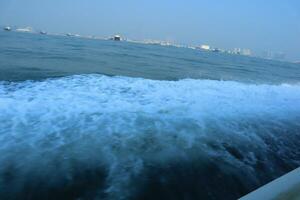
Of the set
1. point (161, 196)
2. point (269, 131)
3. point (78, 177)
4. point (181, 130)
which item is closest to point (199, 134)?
point (181, 130)

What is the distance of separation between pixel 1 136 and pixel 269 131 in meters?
6.27

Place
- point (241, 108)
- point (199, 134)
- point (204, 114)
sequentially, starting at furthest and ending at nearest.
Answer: point (241, 108)
point (204, 114)
point (199, 134)

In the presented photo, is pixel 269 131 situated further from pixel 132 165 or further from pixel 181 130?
pixel 132 165

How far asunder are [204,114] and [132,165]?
3.70 meters

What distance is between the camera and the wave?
363 centimetres

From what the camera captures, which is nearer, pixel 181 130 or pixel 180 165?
pixel 180 165

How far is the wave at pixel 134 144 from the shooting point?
11.9 ft

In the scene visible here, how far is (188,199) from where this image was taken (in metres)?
3.48

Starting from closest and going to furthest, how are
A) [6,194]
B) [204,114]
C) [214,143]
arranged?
1. [6,194]
2. [214,143]
3. [204,114]

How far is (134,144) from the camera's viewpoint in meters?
4.97

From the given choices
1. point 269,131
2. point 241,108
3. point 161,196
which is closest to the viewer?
point 161,196

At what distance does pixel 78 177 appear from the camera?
3717mm

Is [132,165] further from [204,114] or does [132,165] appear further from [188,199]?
[204,114]

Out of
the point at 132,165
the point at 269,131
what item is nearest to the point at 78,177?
the point at 132,165
